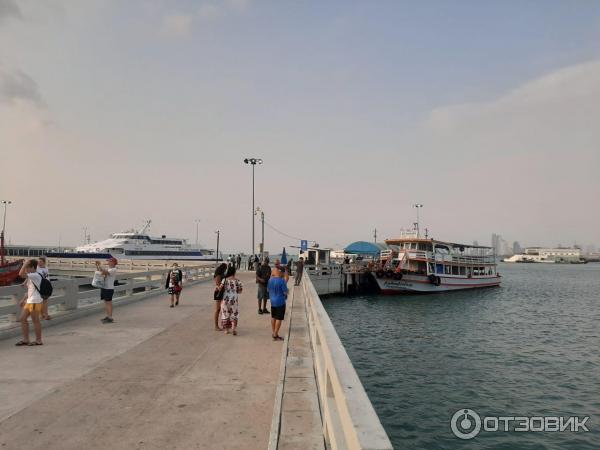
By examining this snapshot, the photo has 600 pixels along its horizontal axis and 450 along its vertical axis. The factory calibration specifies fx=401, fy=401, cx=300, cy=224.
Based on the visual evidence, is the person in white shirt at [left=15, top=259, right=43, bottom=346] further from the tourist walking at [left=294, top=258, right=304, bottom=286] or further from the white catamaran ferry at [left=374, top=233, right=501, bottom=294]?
the white catamaran ferry at [left=374, top=233, right=501, bottom=294]

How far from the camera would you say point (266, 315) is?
44.7 ft

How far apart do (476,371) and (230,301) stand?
9.41 meters

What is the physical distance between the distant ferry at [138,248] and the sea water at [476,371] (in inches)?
1975

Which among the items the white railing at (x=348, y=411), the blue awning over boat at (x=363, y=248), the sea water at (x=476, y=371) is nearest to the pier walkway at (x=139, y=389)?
the white railing at (x=348, y=411)

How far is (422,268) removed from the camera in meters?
41.6

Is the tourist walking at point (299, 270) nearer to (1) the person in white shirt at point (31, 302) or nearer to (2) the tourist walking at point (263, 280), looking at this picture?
(2) the tourist walking at point (263, 280)

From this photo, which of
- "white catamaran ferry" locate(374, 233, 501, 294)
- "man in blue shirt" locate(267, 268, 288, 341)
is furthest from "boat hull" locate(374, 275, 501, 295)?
"man in blue shirt" locate(267, 268, 288, 341)

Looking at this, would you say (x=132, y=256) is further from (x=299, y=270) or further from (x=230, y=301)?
(x=230, y=301)

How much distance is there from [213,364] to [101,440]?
3088 millimetres

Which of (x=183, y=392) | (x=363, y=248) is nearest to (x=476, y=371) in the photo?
(x=183, y=392)

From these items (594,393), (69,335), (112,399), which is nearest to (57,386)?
(112,399)

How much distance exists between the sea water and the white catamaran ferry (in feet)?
35.6

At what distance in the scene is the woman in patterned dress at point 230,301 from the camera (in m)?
9.88

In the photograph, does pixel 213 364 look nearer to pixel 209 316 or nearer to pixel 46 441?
pixel 46 441
